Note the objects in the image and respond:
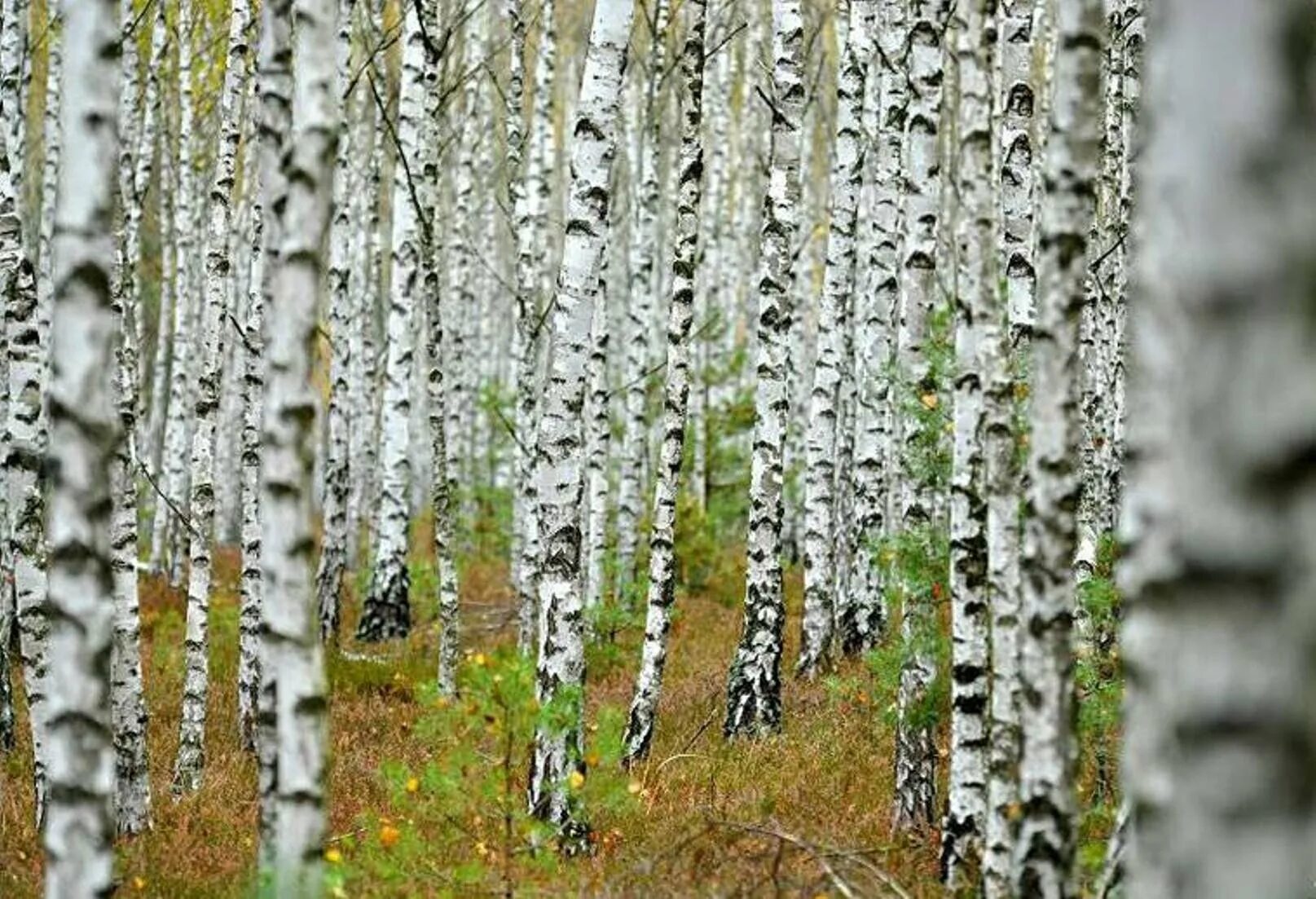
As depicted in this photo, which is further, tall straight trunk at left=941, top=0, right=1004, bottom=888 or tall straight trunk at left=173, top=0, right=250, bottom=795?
tall straight trunk at left=173, top=0, right=250, bottom=795

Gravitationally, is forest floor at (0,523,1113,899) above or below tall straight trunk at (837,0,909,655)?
below

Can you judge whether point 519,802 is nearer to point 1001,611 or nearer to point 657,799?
point 657,799

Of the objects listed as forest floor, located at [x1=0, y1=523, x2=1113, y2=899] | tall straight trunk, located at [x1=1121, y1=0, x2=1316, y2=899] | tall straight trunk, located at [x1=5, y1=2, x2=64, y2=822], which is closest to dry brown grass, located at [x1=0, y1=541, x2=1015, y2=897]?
forest floor, located at [x1=0, y1=523, x2=1113, y2=899]

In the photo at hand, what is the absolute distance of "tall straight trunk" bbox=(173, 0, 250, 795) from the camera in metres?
9.30

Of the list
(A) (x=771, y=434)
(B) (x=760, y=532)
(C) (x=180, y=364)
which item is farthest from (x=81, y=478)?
(C) (x=180, y=364)

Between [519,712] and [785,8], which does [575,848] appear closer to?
[519,712]

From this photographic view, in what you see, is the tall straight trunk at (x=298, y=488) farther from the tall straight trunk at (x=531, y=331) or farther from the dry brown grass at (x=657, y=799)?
the tall straight trunk at (x=531, y=331)

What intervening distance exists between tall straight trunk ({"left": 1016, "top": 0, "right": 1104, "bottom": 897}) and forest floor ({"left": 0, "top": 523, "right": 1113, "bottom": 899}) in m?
1.03

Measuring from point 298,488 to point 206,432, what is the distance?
5756 mm

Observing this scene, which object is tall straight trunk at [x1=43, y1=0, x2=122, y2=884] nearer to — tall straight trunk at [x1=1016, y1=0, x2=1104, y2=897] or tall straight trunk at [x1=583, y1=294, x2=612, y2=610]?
tall straight trunk at [x1=1016, y1=0, x2=1104, y2=897]

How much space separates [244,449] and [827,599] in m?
5.48

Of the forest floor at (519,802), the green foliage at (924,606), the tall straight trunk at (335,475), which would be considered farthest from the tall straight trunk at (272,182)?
the tall straight trunk at (335,475)

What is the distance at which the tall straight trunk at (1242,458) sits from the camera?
167 cm

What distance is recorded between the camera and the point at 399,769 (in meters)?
6.03
